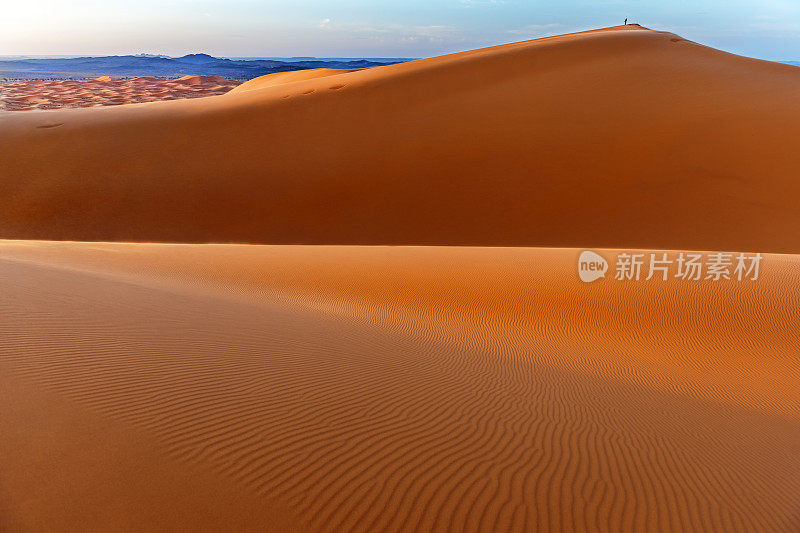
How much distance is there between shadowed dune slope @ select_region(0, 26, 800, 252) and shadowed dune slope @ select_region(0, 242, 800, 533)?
626cm

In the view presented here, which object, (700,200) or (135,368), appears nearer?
(135,368)

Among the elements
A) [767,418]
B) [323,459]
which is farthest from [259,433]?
[767,418]

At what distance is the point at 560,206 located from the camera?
50.6ft

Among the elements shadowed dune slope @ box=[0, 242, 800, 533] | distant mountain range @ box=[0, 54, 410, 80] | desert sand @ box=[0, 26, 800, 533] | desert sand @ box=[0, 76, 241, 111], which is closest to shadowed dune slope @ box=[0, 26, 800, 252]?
desert sand @ box=[0, 26, 800, 533]

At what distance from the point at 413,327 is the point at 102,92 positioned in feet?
215

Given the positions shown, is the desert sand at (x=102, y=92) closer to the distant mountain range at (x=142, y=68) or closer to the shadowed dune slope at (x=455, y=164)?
the shadowed dune slope at (x=455, y=164)

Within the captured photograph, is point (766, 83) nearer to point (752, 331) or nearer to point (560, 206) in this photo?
point (560, 206)

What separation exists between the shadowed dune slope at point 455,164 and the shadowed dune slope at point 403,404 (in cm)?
626

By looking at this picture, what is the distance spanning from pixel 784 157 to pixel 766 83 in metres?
7.13

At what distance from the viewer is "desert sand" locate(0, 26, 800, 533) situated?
3.42 m

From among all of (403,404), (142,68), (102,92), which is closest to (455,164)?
(403,404)

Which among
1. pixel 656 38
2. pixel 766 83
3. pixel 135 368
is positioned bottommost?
pixel 135 368

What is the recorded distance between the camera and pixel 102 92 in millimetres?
61312

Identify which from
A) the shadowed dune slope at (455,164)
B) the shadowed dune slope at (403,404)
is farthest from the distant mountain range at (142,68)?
the shadowed dune slope at (403,404)
